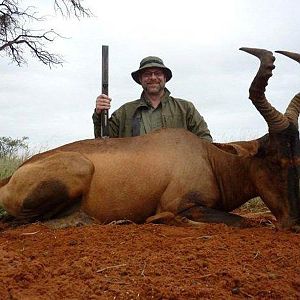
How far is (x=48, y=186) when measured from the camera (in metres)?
5.97

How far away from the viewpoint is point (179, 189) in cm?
605

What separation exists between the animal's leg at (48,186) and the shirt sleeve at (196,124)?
240cm

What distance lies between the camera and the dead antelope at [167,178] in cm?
583

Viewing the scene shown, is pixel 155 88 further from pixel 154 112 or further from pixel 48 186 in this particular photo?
pixel 48 186

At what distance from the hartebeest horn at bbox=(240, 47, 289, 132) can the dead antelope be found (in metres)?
0.01

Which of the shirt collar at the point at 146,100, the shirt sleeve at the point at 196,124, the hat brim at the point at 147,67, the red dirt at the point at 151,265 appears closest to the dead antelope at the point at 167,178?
the red dirt at the point at 151,265

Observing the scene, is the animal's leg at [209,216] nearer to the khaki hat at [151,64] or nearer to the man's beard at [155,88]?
the man's beard at [155,88]

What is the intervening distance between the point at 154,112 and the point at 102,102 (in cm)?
103

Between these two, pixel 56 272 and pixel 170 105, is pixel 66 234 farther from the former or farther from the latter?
pixel 170 105

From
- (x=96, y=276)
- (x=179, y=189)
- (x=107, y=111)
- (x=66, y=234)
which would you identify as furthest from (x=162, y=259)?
(x=107, y=111)

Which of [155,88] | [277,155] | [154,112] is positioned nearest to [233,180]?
[277,155]

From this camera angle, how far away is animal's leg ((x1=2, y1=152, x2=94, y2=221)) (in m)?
5.99

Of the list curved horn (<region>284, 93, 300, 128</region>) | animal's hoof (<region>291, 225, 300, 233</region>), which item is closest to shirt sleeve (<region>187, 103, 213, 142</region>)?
curved horn (<region>284, 93, 300, 128</region>)

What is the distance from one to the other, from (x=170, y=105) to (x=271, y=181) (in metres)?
2.76
